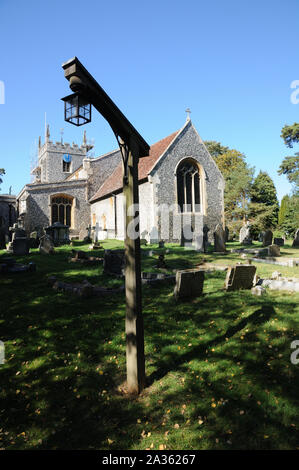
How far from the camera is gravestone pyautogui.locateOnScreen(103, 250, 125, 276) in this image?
9.37 meters

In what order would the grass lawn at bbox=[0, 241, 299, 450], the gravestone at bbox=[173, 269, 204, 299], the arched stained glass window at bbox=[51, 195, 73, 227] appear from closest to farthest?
A: the grass lawn at bbox=[0, 241, 299, 450]
the gravestone at bbox=[173, 269, 204, 299]
the arched stained glass window at bbox=[51, 195, 73, 227]

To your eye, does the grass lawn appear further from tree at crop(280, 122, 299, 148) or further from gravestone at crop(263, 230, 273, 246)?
tree at crop(280, 122, 299, 148)

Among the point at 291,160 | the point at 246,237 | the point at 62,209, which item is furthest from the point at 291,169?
the point at 62,209

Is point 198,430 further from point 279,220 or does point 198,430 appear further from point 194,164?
point 279,220

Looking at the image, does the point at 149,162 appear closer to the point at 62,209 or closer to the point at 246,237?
the point at 246,237

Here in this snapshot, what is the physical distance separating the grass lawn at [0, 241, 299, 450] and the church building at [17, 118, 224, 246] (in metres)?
13.9

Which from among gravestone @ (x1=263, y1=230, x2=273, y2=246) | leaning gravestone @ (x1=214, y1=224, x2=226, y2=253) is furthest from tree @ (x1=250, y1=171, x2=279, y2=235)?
leaning gravestone @ (x1=214, y1=224, x2=226, y2=253)

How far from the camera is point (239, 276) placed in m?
6.96

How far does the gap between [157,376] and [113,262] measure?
595 cm

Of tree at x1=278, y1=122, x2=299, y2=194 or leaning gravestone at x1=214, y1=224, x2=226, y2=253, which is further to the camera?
tree at x1=278, y1=122, x2=299, y2=194

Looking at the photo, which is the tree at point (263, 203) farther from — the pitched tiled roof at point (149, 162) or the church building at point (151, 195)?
the pitched tiled roof at point (149, 162)

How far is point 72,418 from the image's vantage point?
309 cm

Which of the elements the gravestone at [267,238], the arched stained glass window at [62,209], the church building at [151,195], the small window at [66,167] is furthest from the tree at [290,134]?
the small window at [66,167]
